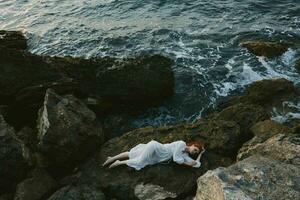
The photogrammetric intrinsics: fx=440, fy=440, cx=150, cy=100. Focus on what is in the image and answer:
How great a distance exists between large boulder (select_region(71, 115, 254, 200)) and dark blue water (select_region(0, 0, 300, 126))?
11.1 feet

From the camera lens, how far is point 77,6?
31984 mm

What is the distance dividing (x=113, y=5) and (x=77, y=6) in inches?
118

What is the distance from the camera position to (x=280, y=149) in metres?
11.4

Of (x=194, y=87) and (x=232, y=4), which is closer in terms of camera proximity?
(x=194, y=87)

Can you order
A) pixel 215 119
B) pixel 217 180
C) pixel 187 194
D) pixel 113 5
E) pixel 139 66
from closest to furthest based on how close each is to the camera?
pixel 217 180 → pixel 187 194 → pixel 215 119 → pixel 139 66 → pixel 113 5

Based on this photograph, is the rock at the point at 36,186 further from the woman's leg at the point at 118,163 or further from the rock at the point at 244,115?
the rock at the point at 244,115

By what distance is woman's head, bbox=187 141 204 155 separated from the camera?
12883mm

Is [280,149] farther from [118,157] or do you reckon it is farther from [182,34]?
[182,34]

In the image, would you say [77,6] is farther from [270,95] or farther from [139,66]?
[270,95]

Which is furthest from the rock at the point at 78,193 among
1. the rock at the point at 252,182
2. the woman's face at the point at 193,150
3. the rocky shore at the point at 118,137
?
the rock at the point at 252,182

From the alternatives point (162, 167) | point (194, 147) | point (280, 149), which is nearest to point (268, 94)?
point (194, 147)

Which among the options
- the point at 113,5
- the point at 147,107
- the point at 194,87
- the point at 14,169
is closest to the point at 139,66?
the point at 147,107

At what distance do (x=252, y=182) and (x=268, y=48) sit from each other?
1345 centimetres

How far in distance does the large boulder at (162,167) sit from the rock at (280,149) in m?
1.19
